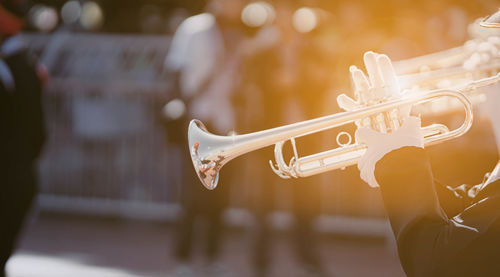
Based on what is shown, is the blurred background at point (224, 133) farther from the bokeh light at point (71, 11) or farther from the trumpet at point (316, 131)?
the bokeh light at point (71, 11)

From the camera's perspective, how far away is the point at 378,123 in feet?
6.54

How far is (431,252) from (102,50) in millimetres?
6112

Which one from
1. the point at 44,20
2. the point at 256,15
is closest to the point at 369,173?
the point at 256,15

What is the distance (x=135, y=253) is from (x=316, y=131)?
417 cm

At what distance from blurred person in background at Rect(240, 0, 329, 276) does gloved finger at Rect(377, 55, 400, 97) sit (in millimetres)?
3242

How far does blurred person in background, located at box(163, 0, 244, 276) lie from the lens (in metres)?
5.09

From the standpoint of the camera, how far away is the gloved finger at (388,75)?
1.95 meters

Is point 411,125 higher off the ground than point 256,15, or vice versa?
point 411,125

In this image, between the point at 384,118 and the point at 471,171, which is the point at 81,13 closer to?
the point at 471,171

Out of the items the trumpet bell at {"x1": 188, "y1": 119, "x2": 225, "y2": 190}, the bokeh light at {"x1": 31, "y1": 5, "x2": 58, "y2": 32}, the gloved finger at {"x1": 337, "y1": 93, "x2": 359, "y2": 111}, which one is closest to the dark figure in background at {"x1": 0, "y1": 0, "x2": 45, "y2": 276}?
the trumpet bell at {"x1": 188, "y1": 119, "x2": 225, "y2": 190}

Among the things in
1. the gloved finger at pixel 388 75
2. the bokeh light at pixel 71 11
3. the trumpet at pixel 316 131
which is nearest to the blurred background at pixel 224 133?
the trumpet at pixel 316 131

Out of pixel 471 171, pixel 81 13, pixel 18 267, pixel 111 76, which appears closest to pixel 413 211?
pixel 471 171

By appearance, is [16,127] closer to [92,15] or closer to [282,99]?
[282,99]

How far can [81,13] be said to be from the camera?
399 inches
